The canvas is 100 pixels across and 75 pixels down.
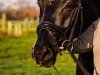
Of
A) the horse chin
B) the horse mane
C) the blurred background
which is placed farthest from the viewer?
the blurred background

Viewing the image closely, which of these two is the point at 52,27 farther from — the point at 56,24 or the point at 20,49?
the point at 20,49

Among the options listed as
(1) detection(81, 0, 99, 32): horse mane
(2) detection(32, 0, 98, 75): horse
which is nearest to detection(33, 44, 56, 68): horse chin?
(2) detection(32, 0, 98, 75): horse

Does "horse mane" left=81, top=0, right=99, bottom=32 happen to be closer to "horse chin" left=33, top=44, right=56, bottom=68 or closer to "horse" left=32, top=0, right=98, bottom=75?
"horse" left=32, top=0, right=98, bottom=75

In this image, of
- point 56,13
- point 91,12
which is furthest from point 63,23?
point 91,12

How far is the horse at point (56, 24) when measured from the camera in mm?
4309

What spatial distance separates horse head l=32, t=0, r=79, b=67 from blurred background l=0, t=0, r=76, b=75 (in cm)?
234

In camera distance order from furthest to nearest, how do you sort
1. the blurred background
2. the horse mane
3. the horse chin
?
1. the blurred background
2. the horse mane
3. the horse chin

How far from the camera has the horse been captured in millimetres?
4309

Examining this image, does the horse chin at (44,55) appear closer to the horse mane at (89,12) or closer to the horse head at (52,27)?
the horse head at (52,27)

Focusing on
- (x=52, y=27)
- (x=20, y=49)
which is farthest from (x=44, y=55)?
(x=20, y=49)

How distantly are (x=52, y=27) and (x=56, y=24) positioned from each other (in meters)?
0.08

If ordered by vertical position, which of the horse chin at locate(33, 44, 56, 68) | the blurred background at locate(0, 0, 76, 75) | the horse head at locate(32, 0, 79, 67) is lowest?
the blurred background at locate(0, 0, 76, 75)

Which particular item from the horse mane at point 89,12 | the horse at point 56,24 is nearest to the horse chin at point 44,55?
the horse at point 56,24

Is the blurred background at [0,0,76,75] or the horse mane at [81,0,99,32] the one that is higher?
the horse mane at [81,0,99,32]
